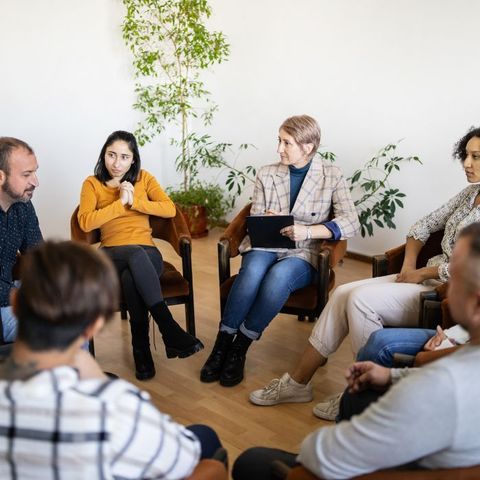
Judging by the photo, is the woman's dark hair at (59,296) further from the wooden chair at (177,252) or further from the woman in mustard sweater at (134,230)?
the wooden chair at (177,252)

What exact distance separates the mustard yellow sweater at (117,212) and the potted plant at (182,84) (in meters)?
1.89

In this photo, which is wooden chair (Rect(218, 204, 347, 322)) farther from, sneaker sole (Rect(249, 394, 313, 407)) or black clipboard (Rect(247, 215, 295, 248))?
sneaker sole (Rect(249, 394, 313, 407))

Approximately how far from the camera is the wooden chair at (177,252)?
10.1 ft

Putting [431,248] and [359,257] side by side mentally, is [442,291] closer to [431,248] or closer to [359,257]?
[431,248]

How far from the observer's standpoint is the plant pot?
5461 mm

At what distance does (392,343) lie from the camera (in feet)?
7.10

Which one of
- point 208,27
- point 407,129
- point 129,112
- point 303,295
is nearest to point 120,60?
point 129,112

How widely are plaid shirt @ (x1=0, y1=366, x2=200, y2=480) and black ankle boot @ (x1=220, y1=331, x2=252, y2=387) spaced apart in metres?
1.74

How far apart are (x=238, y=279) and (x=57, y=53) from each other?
119 inches

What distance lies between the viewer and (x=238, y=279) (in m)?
2.93

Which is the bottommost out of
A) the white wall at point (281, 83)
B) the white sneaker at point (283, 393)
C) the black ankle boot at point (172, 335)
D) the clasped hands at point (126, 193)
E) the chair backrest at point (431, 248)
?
the white sneaker at point (283, 393)

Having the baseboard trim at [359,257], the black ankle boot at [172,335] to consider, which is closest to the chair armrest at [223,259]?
the black ankle boot at [172,335]

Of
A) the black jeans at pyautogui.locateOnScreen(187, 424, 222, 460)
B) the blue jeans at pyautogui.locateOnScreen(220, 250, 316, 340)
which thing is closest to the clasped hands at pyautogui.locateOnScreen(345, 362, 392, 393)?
the black jeans at pyautogui.locateOnScreen(187, 424, 222, 460)

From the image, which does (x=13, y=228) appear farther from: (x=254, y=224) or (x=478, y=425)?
(x=478, y=425)
